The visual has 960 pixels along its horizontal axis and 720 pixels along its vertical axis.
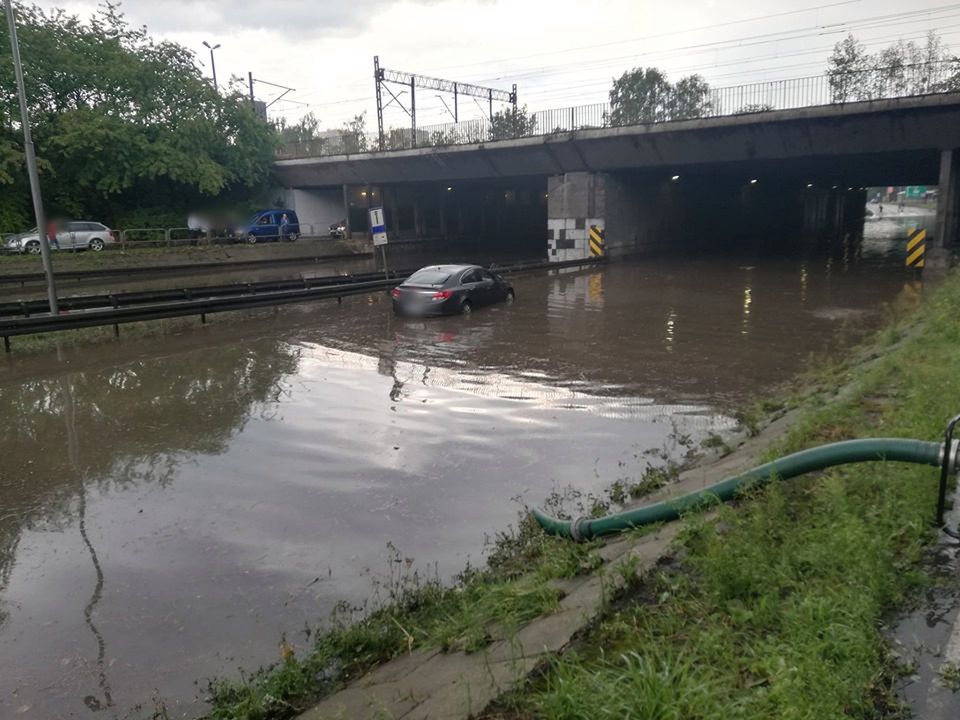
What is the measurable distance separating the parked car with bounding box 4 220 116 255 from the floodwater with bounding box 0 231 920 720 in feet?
71.8

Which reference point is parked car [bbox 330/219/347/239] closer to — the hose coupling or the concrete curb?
the hose coupling

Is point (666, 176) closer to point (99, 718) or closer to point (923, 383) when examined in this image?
point (923, 383)

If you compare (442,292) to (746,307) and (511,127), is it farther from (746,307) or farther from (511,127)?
(511,127)

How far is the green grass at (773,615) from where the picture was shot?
3062 millimetres

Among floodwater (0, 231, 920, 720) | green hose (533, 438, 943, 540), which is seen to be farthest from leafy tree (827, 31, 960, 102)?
green hose (533, 438, 943, 540)

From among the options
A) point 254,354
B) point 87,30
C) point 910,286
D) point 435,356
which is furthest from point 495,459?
point 87,30

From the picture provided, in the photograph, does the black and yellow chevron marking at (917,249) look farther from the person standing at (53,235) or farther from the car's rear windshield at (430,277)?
the person standing at (53,235)

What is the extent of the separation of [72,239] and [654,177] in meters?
31.3

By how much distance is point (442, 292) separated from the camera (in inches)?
781

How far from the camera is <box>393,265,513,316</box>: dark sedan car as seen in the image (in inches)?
782

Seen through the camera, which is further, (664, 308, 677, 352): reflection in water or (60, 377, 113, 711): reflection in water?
(664, 308, 677, 352): reflection in water

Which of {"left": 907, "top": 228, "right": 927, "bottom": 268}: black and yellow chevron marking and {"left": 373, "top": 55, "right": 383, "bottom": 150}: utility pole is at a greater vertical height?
{"left": 373, "top": 55, "right": 383, "bottom": 150}: utility pole

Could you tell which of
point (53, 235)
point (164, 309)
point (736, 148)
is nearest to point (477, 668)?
point (164, 309)

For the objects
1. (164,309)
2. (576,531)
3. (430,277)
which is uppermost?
(430,277)
